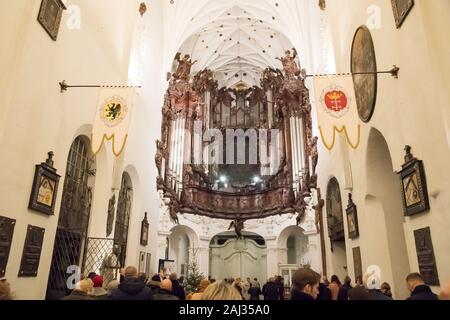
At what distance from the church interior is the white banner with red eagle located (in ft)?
0.09

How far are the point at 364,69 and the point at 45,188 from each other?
6476 mm

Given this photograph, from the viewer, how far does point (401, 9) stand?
5355 mm

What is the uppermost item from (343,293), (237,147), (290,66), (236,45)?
(236,45)

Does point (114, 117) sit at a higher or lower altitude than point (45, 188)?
higher

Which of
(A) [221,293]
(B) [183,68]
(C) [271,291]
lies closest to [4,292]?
(A) [221,293]

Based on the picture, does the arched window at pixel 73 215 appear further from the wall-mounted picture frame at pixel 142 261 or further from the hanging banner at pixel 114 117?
the wall-mounted picture frame at pixel 142 261

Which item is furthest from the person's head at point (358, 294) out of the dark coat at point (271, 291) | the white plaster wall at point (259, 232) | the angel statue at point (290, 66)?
the angel statue at point (290, 66)

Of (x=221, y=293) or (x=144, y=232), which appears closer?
(x=221, y=293)

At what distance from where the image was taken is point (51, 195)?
5742 millimetres

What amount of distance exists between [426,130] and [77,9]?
21.5 feet

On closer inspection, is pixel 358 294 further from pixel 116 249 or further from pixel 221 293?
pixel 116 249

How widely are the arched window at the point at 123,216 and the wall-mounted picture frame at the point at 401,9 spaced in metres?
7.88

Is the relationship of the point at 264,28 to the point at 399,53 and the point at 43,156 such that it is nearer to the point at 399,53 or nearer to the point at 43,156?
the point at 399,53

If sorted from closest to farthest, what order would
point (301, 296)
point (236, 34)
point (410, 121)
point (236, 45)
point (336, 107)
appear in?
point (301, 296), point (410, 121), point (336, 107), point (236, 34), point (236, 45)
